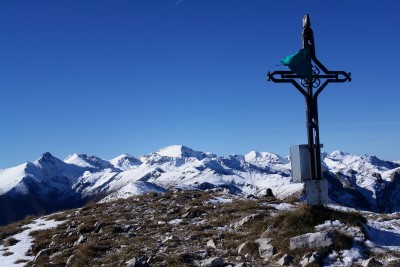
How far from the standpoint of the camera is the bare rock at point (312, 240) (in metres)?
13.7

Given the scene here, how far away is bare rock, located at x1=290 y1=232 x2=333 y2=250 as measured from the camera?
45.1ft

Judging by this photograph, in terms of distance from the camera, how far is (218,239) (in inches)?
691

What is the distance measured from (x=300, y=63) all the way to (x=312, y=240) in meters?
6.82

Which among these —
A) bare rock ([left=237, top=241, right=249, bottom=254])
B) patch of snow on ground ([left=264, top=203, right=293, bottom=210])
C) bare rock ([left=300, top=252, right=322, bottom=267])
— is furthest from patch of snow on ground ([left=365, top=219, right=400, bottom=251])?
patch of snow on ground ([left=264, top=203, right=293, bottom=210])

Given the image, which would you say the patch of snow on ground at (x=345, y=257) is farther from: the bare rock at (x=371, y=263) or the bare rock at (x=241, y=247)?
the bare rock at (x=241, y=247)

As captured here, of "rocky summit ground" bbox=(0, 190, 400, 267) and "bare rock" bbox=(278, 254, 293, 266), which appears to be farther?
"rocky summit ground" bbox=(0, 190, 400, 267)

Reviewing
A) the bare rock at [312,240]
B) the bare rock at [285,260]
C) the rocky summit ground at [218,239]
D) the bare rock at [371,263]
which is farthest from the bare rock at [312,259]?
the bare rock at [371,263]

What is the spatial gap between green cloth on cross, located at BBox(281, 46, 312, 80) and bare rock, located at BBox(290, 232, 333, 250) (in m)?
6.23

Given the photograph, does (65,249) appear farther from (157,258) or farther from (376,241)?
(376,241)

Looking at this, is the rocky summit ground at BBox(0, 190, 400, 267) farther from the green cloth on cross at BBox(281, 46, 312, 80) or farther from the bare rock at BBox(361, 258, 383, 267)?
the green cloth on cross at BBox(281, 46, 312, 80)

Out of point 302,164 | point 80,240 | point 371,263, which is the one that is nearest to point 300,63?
point 302,164

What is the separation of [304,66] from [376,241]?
6.92m

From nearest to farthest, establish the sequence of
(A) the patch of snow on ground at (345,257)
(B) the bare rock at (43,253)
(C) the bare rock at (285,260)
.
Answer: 1. (A) the patch of snow on ground at (345,257)
2. (C) the bare rock at (285,260)
3. (B) the bare rock at (43,253)

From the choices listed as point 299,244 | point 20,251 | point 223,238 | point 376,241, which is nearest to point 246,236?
point 223,238
